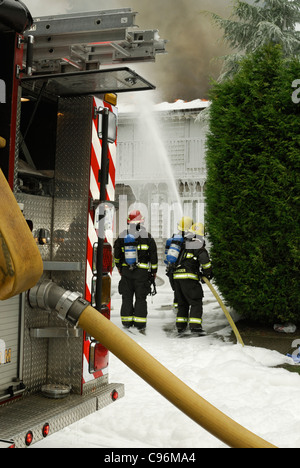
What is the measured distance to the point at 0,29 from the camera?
2.87m

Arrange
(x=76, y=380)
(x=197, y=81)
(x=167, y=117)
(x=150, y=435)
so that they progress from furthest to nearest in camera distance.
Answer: (x=197, y=81)
(x=167, y=117)
(x=150, y=435)
(x=76, y=380)

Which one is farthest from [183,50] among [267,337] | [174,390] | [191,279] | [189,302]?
[174,390]

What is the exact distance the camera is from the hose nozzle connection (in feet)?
10.1

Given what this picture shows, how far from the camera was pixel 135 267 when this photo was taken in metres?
8.52

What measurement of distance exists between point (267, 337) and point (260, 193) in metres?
2.03

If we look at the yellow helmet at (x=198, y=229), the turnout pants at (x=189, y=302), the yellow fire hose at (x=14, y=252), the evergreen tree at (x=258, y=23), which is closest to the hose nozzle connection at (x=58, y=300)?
the yellow fire hose at (x=14, y=252)

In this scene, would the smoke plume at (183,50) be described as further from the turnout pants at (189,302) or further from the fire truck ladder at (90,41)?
the fire truck ladder at (90,41)

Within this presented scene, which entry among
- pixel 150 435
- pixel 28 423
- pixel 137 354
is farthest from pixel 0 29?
pixel 150 435

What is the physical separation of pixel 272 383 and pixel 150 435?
1.92m

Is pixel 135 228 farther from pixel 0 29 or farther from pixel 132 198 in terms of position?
pixel 132 198

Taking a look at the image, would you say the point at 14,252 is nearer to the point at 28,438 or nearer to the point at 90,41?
the point at 28,438

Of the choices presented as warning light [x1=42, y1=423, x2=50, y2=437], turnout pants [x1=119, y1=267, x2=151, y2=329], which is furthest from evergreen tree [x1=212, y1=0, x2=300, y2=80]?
warning light [x1=42, y1=423, x2=50, y2=437]

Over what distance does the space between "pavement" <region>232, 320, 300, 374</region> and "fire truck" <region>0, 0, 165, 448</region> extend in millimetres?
3869

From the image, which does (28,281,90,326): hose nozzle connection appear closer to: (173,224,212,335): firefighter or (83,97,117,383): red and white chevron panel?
(83,97,117,383): red and white chevron panel
